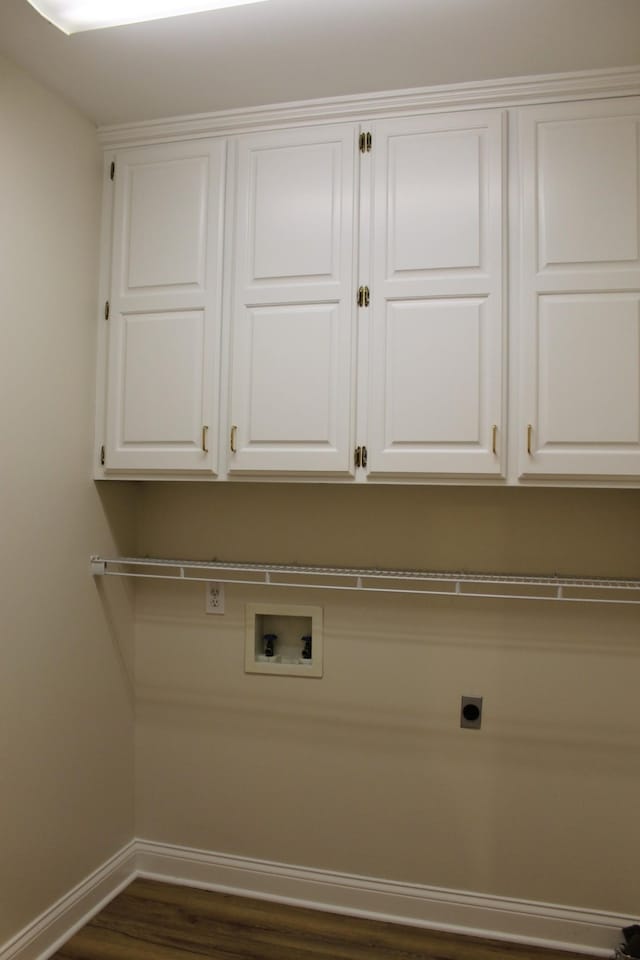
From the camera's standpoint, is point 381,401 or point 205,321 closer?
point 381,401

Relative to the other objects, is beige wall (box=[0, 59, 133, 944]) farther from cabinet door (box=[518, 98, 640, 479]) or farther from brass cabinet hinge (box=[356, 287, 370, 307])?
cabinet door (box=[518, 98, 640, 479])

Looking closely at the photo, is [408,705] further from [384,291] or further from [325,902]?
[384,291]

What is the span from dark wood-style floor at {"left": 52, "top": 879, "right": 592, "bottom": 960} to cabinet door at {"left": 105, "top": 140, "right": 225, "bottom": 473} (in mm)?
1467

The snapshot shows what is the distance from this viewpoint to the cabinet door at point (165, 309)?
7.27 ft

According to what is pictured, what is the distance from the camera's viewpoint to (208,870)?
2.49 meters

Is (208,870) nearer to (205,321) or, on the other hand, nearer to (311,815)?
(311,815)

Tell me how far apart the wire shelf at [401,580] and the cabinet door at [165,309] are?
0.36 meters

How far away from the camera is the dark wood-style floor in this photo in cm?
211

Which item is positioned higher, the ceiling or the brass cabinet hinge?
the ceiling

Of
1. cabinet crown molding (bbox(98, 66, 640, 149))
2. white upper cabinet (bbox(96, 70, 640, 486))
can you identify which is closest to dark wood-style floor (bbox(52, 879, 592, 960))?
white upper cabinet (bbox(96, 70, 640, 486))

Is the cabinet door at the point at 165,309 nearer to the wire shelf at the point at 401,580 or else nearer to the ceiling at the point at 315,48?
the ceiling at the point at 315,48

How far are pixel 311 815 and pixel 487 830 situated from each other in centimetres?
59

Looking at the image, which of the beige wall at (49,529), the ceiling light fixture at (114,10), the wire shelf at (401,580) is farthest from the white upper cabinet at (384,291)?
the ceiling light fixture at (114,10)

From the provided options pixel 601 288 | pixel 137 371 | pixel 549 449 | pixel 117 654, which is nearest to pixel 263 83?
pixel 137 371
